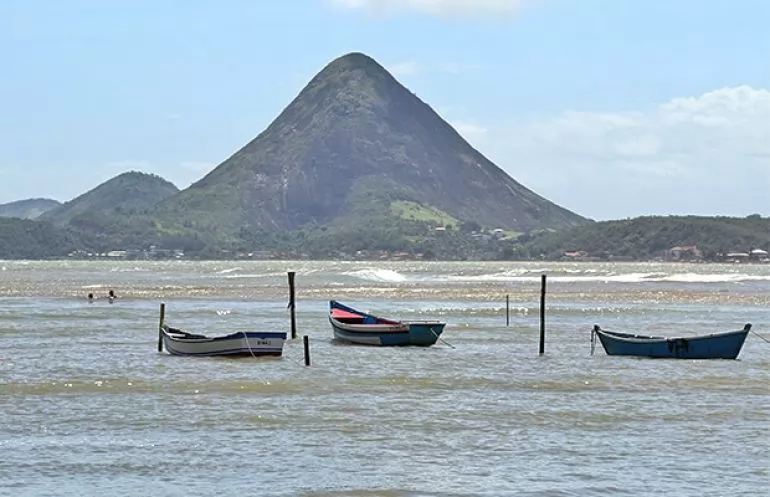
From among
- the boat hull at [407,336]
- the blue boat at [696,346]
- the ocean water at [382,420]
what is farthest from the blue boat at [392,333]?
the blue boat at [696,346]

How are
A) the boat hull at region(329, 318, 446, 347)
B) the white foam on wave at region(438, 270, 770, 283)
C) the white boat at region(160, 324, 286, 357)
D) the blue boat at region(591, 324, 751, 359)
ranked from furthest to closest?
the white foam on wave at region(438, 270, 770, 283)
the boat hull at region(329, 318, 446, 347)
the blue boat at region(591, 324, 751, 359)
the white boat at region(160, 324, 286, 357)

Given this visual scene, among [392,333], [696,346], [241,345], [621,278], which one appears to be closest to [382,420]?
[241,345]

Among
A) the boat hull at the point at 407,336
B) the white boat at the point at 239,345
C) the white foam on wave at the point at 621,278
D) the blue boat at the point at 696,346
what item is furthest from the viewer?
the white foam on wave at the point at 621,278

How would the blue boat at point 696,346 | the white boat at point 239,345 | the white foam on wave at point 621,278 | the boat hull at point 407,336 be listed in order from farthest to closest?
the white foam on wave at point 621,278 < the boat hull at point 407,336 < the blue boat at point 696,346 < the white boat at point 239,345

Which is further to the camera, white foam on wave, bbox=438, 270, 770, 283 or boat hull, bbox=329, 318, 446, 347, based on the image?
white foam on wave, bbox=438, 270, 770, 283

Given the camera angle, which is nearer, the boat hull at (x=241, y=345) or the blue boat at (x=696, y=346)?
the boat hull at (x=241, y=345)

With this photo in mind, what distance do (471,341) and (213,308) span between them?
107 feet

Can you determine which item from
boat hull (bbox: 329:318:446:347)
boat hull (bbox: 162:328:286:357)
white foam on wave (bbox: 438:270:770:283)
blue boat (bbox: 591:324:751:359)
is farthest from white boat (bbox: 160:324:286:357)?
white foam on wave (bbox: 438:270:770:283)

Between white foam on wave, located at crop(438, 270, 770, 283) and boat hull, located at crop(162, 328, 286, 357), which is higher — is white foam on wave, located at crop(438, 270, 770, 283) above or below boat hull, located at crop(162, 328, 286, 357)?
above

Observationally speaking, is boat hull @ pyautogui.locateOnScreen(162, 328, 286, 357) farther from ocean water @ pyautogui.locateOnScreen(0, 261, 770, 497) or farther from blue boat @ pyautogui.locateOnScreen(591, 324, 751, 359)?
blue boat @ pyautogui.locateOnScreen(591, 324, 751, 359)

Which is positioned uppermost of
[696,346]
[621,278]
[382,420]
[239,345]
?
[621,278]

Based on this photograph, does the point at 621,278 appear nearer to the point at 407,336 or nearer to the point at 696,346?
the point at 407,336

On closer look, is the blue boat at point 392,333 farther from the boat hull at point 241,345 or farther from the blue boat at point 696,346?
the blue boat at point 696,346

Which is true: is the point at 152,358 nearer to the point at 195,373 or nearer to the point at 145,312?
the point at 195,373
